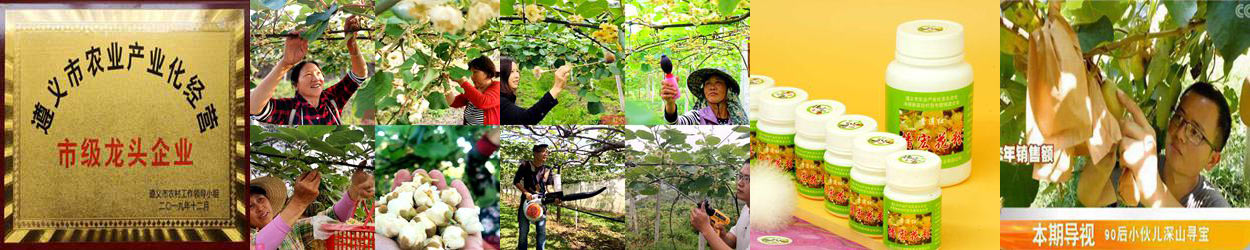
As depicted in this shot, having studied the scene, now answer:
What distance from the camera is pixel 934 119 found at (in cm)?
311

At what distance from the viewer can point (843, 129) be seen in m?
3.11

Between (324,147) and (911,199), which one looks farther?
(324,147)

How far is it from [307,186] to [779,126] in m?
1.32

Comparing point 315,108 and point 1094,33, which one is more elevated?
point 1094,33

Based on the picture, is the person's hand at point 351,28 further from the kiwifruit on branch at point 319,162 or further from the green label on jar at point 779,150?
the green label on jar at point 779,150

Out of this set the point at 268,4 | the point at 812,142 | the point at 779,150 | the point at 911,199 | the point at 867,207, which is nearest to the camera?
the point at 911,199

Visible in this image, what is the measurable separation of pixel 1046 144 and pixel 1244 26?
63 cm

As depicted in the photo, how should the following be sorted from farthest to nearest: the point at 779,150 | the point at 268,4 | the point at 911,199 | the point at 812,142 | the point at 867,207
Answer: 1. the point at 268,4
2. the point at 779,150
3. the point at 812,142
4. the point at 867,207
5. the point at 911,199

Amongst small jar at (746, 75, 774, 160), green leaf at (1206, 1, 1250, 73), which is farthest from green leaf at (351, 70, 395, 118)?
green leaf at (1206, 1, 1250, 73)

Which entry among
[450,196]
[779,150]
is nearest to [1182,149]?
[779,150]

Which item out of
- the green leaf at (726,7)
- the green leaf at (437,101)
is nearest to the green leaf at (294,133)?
the green leaf at (437,101)

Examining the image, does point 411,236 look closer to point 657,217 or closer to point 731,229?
point 657,217

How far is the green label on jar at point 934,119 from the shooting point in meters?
3.09

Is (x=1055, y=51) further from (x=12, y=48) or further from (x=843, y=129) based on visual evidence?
(x=12, y=48)
